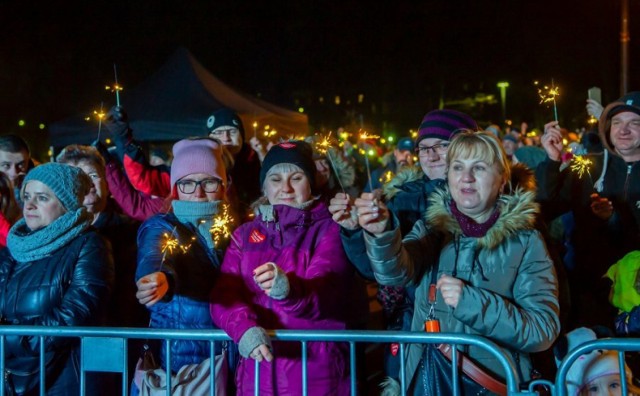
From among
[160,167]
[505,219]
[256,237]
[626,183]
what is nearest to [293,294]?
[256,237]

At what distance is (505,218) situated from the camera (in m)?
3.15

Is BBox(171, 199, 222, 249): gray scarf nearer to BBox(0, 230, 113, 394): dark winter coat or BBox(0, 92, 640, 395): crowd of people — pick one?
BBox(0, 92, 640, 395): crowd of people

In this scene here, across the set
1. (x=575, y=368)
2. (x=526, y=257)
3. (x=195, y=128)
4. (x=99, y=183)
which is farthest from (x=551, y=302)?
(x=195, y=128)

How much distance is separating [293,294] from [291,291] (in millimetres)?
26

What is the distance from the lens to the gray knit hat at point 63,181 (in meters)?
4.04

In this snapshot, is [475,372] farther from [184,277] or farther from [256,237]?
[184,277]

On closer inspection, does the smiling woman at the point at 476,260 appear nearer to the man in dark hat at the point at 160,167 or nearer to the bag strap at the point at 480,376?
the bag strap at the point at 480,376

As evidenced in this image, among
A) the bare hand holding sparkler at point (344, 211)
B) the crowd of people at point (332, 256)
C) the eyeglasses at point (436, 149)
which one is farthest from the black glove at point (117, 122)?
the bare hand holding sparkler at point (344, 211)

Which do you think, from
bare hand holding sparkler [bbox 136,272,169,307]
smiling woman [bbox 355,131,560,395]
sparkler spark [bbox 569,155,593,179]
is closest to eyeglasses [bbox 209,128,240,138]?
bare hand holding sparkler [bbox 136,272,169,307]

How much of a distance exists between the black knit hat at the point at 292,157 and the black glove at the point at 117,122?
2.02 meters

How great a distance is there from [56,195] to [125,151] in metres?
1.56

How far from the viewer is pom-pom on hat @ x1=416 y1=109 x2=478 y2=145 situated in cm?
417

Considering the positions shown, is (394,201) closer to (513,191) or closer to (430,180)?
(430,180)

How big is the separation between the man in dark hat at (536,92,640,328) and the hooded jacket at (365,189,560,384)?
175 cm
